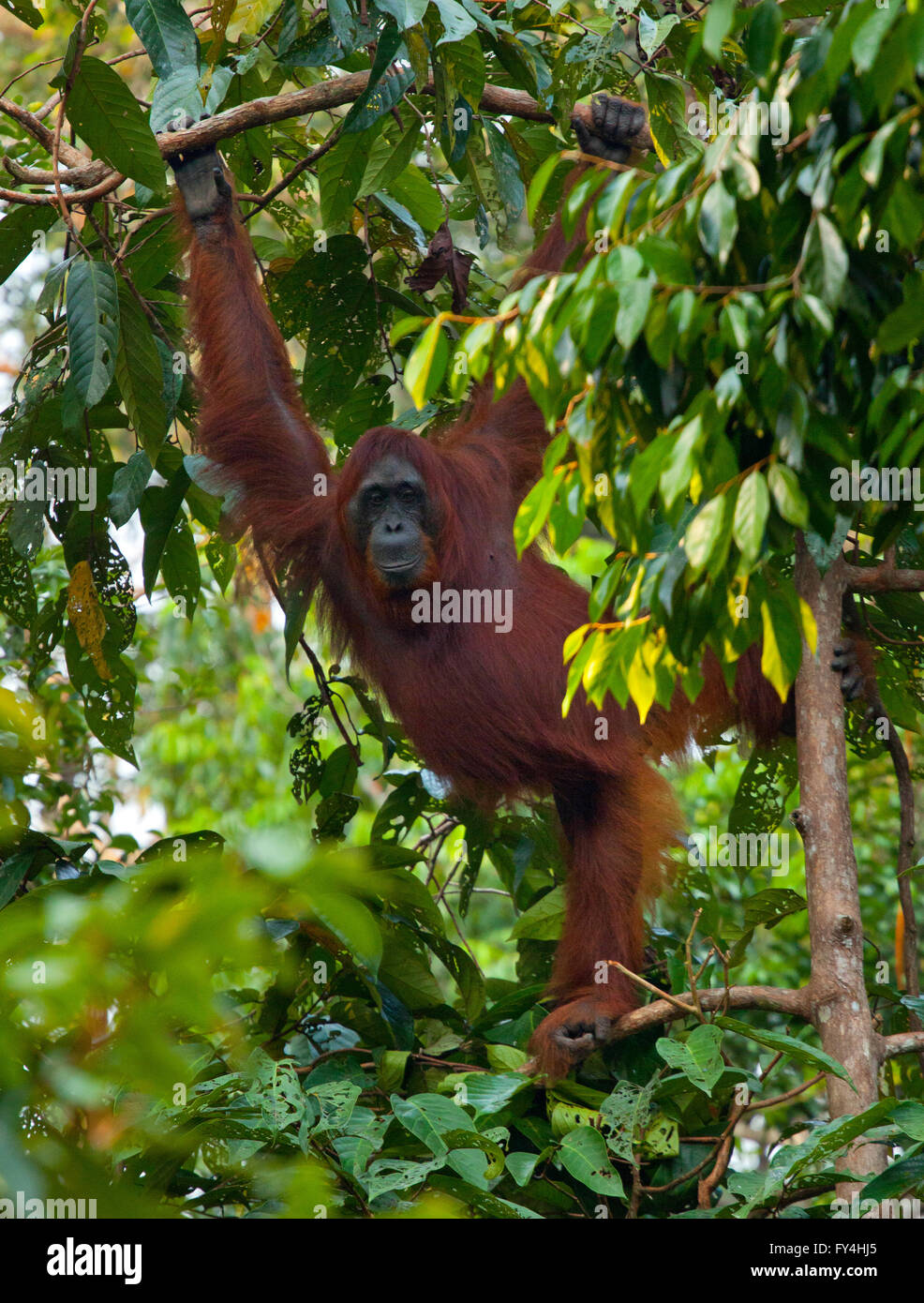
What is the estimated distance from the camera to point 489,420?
480 centimetres

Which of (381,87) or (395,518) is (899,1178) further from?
(381,87)

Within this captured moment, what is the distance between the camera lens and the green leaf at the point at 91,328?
350cm

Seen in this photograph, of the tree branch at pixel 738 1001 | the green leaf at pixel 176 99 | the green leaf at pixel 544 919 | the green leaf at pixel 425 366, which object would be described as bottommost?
the tree branch at pixel 738 1001

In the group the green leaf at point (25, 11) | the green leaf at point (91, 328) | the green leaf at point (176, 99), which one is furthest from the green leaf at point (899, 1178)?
the green leaf at point (25, 11)

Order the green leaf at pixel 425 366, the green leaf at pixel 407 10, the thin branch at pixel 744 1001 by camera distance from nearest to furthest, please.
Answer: the green leaf at pixel 425 366 < the green leaf at pixel 407 10 < the thin branch at pixel 744 1001

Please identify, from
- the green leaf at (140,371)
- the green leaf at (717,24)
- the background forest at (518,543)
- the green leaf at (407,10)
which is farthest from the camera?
the green leaf at (140,371)

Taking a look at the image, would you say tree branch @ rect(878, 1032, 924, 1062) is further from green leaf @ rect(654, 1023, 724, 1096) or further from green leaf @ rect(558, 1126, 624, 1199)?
green leaf @ rect(558, 1126, 624, 1199)

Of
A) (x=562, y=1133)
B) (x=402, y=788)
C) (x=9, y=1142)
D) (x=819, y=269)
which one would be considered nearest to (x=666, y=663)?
(x=819, y=269)

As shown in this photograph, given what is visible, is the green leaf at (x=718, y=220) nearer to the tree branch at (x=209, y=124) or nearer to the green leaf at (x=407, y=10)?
the green leaf at (x=407, y=10)

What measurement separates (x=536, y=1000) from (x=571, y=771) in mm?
778

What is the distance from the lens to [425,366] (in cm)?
223

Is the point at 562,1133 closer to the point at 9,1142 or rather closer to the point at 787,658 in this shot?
the point at 787,658

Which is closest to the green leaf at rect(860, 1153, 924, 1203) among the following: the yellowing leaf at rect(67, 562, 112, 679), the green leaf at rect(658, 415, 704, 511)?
the green leaf at rect(658, 415, 704, 511)

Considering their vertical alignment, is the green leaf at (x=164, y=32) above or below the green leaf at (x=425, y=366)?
above
